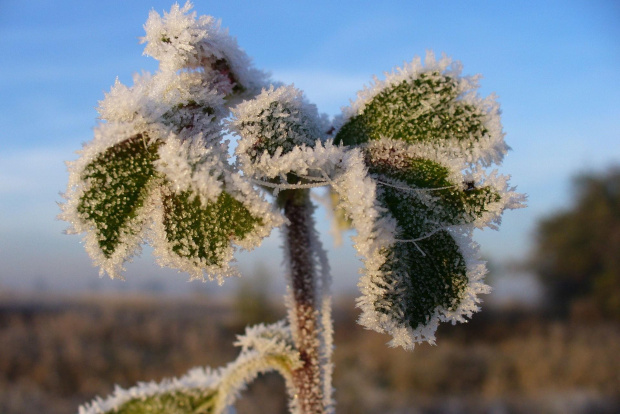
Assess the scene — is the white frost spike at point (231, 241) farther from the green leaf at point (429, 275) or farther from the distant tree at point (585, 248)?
the distant tree at point (585, 248)

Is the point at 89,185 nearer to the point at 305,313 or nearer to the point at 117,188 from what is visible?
the point at 117,188

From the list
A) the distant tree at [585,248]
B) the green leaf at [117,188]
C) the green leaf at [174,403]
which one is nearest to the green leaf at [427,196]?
the green leaf at [117,188]

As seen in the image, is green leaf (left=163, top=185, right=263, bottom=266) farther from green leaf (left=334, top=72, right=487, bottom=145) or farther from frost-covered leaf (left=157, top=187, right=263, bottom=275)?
green leaf (left=334, top=72, right=487, bottom=145)

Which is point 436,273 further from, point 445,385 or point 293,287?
point 445,385

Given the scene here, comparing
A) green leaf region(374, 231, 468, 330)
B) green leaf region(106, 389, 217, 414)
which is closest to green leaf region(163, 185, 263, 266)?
green leaf region(374, 231, 468, 330)

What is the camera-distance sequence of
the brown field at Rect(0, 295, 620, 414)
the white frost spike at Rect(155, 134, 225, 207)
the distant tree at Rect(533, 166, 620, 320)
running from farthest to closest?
the distant tree at Rect(533, 166, 620, 320), the brown field at Rect(0, 295, 620, 414), the white frost spike at Rect(155, 134, 225, 207)

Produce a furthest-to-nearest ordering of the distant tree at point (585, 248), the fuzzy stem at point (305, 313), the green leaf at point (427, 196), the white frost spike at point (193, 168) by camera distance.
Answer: the distant tree at point (585, 248)
the fuzzy stem at point (305, 313)
the green leaf at point (427, 196)
the white frost spike at point (193, 168)

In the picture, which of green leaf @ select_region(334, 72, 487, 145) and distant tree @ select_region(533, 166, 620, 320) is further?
distant tree @ select_region(533, 166, 620, 320)
